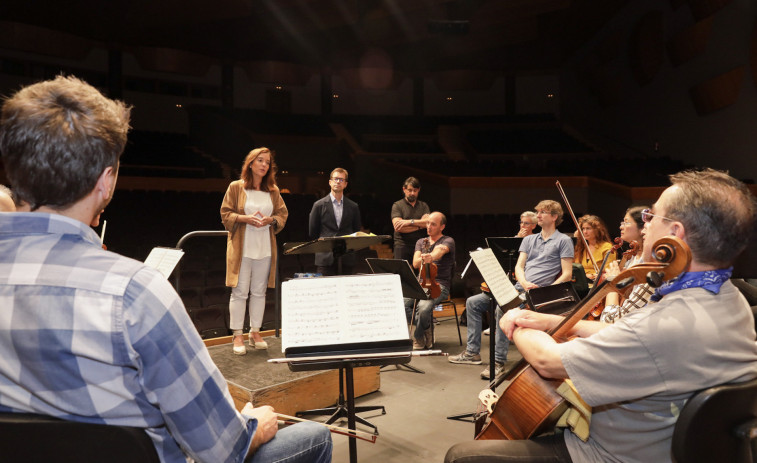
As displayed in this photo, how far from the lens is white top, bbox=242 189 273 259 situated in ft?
13.2

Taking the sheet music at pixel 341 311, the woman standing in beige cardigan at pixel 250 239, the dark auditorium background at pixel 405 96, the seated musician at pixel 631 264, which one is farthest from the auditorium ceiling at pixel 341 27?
the sheet music at pixel 341 311

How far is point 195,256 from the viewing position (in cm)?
651

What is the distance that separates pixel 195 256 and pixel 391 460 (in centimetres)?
436

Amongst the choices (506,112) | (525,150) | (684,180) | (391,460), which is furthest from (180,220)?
(506,112)

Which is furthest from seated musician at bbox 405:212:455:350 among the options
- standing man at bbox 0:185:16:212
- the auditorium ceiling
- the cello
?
the auditorium ceiling

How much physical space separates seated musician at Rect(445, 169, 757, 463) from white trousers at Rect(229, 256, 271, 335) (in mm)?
2852

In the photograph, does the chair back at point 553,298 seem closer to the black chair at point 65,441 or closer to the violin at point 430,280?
the violin at point 430,280

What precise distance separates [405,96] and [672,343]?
56.7 feet

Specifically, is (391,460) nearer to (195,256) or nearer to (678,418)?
(678,418)

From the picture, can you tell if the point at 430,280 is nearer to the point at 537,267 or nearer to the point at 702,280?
the point at 537,267

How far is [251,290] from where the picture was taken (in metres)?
4.09

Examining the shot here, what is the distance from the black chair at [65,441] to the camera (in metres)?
0.94

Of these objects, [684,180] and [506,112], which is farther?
[506,112]

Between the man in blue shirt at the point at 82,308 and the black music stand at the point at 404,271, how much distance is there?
3.09 meters
